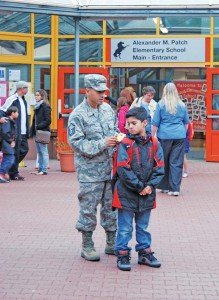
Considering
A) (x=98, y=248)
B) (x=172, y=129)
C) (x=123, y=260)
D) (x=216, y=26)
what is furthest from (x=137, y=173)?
(x=216, y=26)

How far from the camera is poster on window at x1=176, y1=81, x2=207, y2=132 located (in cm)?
1841

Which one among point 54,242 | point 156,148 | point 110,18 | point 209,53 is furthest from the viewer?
point 209,53

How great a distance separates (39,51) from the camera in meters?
18.5

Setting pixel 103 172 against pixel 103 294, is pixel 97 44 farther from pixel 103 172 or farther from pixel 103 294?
pixel 103 294

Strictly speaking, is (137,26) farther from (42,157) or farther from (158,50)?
(42,157)

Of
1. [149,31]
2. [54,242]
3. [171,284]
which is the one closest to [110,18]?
[149,31]

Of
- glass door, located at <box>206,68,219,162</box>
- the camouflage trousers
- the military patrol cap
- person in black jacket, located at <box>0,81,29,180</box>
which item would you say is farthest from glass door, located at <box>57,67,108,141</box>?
the military patrol cap

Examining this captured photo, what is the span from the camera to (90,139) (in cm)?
770

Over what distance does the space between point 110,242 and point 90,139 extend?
1.12m

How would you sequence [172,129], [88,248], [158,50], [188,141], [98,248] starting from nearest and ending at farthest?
[88,248], [98,248], [172,129], [188,141], [158,50]

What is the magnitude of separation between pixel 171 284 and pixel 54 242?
2104mm

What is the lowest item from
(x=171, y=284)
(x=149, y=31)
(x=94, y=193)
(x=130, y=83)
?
(x=171, y=284)

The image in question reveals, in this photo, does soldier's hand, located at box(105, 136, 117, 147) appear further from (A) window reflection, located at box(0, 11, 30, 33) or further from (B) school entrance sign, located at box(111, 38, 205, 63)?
(B) school entrance sign, located at box(111, 38, 205, 63)

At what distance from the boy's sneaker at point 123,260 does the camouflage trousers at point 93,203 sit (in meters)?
0.43
